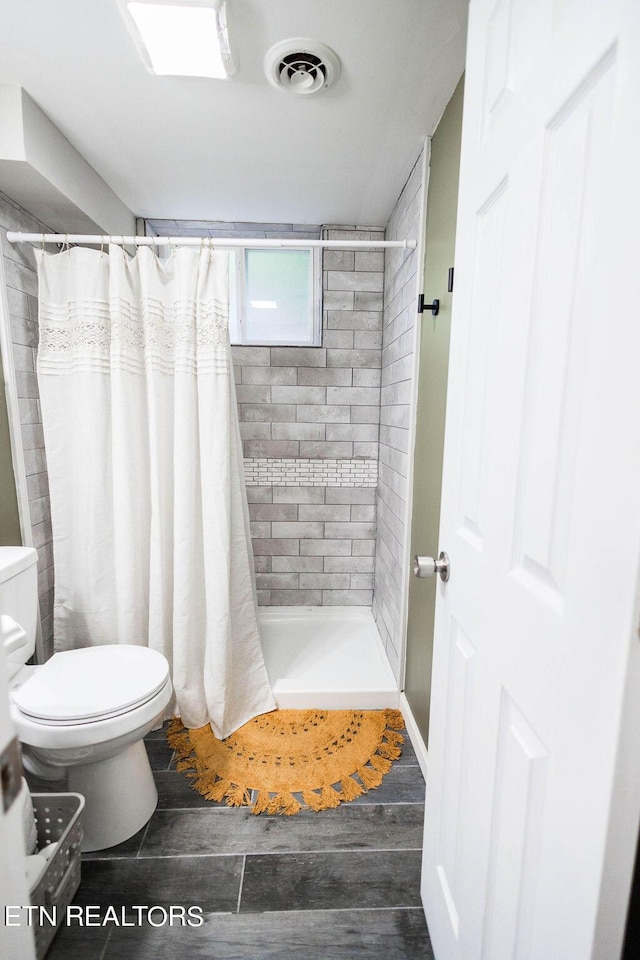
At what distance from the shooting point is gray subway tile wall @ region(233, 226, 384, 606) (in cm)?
246

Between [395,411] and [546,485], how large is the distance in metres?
1.56

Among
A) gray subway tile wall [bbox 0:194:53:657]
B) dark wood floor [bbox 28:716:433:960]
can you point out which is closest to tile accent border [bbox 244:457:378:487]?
gray subway tile wall [bbox 0:194:53:657]

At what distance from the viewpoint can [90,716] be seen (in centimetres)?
125

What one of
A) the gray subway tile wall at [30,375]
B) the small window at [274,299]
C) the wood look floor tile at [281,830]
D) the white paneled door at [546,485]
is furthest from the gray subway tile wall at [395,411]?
the gray subway tile wall at [30,375]

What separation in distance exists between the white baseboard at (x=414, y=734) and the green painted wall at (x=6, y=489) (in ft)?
5.69

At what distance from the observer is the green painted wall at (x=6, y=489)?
5.44 ft

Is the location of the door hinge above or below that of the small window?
below

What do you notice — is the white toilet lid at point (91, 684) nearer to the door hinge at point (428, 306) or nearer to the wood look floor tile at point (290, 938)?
the wood look floor tile at point (290, 938)

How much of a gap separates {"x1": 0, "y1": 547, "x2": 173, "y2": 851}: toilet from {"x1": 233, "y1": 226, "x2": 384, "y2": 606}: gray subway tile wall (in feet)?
3.91

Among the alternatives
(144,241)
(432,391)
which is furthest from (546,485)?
(144,241)

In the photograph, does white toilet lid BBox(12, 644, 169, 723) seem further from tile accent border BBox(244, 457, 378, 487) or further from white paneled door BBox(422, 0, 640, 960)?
tile accent border BBox(244, 457, 378, 487)

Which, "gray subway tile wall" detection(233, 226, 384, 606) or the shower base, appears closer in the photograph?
the shower base

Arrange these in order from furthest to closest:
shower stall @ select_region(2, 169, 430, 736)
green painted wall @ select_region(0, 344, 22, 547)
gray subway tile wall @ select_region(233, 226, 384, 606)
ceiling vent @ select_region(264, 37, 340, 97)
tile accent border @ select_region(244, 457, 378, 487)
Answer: tile accent border @ select_region(244, 457, 378, 487)
gray subway tile wall @ select_region(233, 226, 384, 606)
shower stall @ select_region(2, 169, 430, 736)
green painted wall @ select_region(0, 344, 22, 547)
ceiling vent @ select_region(264, 37, 340, 97)

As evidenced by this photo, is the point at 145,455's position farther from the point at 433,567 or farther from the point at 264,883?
the point at 264,883
